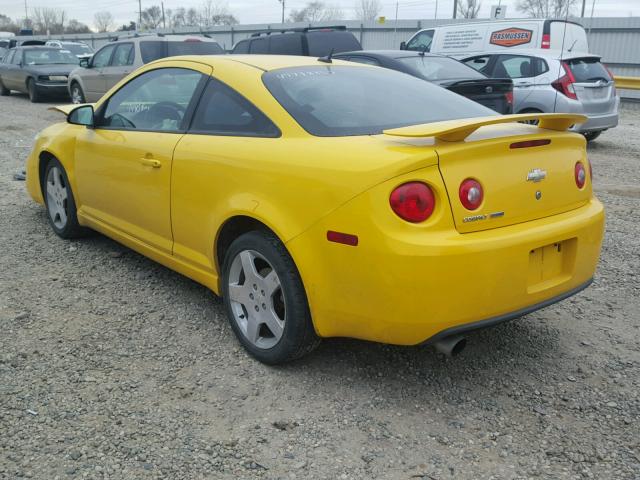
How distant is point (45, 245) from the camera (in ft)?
16.8

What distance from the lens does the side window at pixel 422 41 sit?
51.0 feet

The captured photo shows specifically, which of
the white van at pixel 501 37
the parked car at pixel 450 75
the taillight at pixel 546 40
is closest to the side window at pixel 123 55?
the white van at pixel 501 37

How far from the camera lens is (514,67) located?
10.7 metres

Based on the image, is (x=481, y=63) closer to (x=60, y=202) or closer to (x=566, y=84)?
(x=566, y=84)

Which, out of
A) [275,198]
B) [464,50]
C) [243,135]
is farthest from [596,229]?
[464,50]

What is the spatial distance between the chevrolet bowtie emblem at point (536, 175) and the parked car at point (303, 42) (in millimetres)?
10312

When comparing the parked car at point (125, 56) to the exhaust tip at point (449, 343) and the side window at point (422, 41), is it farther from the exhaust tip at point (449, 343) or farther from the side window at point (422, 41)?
the exhaust tip at point (449, 343)

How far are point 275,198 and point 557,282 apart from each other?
1.35 m

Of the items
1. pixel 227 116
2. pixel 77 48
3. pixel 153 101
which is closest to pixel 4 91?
pixel 77 48

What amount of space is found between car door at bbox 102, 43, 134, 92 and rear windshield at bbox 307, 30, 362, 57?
3.89 m

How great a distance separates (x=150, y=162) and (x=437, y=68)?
6123 mm

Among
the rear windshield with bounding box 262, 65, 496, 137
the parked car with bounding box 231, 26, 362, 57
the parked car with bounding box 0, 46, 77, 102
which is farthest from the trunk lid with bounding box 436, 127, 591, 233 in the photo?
the parked car with bounding box 0, 46, 77, 102

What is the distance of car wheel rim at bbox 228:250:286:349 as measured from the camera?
10.4 feet

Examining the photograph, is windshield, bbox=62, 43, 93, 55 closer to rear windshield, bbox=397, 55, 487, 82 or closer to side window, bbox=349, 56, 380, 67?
side window, bbox=349, 56, 380, 67
